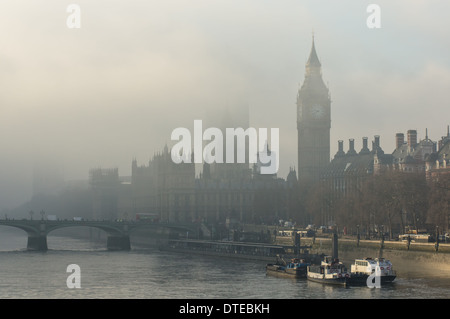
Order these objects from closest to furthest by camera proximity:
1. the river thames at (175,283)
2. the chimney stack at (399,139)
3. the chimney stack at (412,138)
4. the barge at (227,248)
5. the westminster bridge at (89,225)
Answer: the river thames at (175,283) → the barge at (227,248) → the chimney stack at (412,138) → the westminster bridge at (89,225) → the chimney stack at (399,139)

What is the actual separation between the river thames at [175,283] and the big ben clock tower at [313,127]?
77.3 metres

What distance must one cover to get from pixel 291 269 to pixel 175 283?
10.4 metres

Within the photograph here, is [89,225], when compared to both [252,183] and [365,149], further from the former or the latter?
[252,183]

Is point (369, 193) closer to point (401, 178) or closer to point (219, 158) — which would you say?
point (401, 178)

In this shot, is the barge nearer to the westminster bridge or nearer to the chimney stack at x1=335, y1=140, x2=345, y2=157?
the westminster bridge

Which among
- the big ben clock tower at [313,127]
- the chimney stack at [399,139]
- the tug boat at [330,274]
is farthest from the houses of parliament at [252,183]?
the tug boat at [330,274]

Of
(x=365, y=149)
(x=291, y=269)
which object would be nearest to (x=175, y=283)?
(x=291, y=269)

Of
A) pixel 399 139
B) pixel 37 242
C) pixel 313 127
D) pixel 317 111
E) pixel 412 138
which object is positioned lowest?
pixel 37 242

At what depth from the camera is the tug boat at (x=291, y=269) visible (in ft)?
249

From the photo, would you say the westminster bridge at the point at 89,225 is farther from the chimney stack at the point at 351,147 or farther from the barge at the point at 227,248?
the chimney stack at the point at 351,147

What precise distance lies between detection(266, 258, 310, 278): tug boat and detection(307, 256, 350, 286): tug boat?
251cm

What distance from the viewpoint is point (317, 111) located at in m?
172
